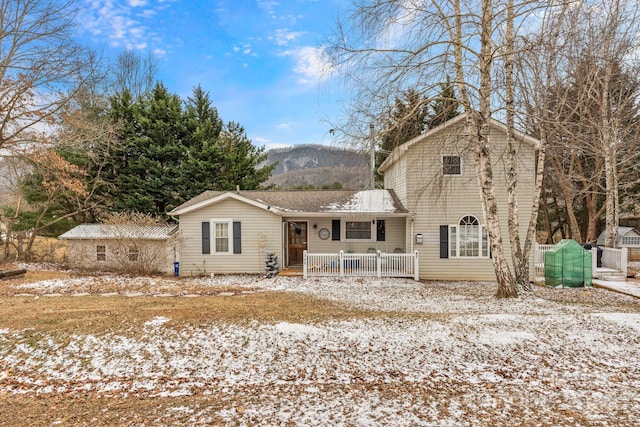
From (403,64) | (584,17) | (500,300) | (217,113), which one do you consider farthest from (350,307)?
(217,113)

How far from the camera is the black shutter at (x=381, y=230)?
14.0m

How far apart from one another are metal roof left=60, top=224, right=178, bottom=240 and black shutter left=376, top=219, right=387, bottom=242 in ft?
27.4

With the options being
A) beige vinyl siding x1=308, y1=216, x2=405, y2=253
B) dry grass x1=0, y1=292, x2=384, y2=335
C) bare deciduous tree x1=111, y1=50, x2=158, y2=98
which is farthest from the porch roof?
bare deciduous tree x1=111, y1=50, x2=158, y2=98

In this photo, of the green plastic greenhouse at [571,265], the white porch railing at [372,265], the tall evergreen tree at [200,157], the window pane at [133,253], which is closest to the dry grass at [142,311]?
the white porch railing at [372,265]

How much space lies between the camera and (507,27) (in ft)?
27.7

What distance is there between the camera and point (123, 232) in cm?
1290

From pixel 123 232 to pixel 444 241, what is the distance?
39.9 feet

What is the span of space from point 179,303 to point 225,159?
13.6m

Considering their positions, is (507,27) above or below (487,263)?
above

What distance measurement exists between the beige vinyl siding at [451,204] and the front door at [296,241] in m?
4.82

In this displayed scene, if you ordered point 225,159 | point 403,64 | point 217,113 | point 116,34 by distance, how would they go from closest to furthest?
point 403,64, point 116,34, point 225,159, point 217,113

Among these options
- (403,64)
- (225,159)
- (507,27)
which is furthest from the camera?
(225,159)

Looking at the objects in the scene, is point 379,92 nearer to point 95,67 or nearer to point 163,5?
point 163,5

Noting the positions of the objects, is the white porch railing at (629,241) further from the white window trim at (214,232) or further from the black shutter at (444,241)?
the white window trim at (214,232)
